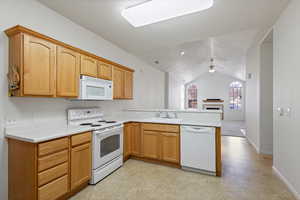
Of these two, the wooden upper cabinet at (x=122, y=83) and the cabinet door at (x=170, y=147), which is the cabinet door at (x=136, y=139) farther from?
the wooden upper cabinet at (x=122, y=83)

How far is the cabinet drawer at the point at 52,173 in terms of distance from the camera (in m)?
1.60

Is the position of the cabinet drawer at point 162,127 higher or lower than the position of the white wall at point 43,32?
lower

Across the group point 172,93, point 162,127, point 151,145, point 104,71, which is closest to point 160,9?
point 104,71

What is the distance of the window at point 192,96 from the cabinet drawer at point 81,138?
10107mm

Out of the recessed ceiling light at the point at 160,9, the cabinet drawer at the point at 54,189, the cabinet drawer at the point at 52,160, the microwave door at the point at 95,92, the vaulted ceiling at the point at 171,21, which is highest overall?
the vaulted ceiling at the point at 171,21

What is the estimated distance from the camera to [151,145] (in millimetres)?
3082

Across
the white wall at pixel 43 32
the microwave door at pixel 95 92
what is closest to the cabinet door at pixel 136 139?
the white wall at pixel 43 32

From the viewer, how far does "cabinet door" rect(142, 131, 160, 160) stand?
9.91ft

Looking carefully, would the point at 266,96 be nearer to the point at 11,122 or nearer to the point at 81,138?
the point at 81,138

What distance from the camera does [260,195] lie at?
2.01 m

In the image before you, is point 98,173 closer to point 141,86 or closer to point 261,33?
point 141,86

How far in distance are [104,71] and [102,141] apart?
4.41ft

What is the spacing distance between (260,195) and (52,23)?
393 centimetres

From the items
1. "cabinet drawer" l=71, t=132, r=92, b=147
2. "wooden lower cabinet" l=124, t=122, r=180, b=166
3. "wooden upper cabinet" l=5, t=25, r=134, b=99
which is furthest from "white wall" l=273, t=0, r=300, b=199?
"wooden upper cabinet" l=5, t=25, r=134, b=99
